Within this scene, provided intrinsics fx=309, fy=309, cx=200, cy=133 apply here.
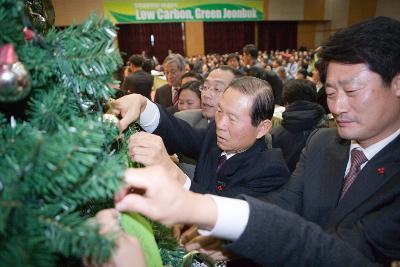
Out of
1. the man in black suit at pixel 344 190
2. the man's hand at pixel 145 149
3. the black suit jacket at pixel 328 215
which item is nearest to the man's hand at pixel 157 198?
the man in black suit at pixel 344 190

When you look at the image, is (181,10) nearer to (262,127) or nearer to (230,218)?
(262,127)

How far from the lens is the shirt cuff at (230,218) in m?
0.64

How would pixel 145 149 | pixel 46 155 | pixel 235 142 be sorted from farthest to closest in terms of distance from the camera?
pixel 235 142 → pixel 145 149 → pixel 46 155

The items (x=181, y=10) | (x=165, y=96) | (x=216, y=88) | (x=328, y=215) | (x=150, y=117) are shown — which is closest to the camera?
(x=328, y=215)

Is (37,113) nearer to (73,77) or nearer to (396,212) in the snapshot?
(73,77)

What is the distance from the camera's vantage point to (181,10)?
12609 millimetres

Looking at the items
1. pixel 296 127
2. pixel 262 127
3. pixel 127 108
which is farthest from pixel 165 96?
pixel 127 108

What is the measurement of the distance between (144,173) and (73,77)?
0.71ft

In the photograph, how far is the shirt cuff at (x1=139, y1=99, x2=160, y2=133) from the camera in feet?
4.15

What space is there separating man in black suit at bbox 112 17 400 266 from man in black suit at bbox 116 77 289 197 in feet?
0.34

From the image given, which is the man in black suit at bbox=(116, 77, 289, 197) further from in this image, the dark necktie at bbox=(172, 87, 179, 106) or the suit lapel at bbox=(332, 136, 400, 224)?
the dark necktie at bbox=(172, 87, 179, 106)

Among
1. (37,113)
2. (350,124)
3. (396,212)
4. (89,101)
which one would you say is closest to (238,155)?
(350,124)

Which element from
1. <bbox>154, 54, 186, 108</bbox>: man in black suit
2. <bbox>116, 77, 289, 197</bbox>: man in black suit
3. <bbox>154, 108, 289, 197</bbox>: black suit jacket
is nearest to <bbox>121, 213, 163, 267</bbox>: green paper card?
<bbox>154, 108, 289, 197</bbox>: black suit jacket

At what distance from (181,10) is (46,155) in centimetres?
1322
